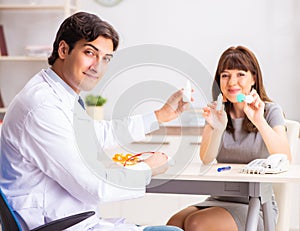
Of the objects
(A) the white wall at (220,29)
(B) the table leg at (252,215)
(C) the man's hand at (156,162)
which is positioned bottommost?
(B) the table leg at (252,215)

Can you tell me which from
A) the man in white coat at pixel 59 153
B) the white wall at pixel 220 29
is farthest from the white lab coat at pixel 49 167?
the white wall at pixel 220 29

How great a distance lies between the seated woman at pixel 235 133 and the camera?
2566 mm

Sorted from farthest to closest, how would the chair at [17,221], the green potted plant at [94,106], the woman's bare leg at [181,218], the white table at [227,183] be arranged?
the green potted plant at [94,106]
the woman's bare leg at [181,218]
the white table at [227,183]
the chair at [17,221]

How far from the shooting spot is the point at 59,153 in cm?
175

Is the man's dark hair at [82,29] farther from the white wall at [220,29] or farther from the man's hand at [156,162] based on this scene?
the white wall at [220,29]

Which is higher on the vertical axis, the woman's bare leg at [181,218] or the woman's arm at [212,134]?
the woman's arm at [212,134]

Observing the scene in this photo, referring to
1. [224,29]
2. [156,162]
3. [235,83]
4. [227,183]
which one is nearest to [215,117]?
[235,83]

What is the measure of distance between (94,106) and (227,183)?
205 centimetres

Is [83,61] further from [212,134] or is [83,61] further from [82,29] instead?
[212,134]

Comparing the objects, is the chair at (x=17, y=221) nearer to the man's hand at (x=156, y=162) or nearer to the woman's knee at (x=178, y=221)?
the man's hand at (x=156, y=162)

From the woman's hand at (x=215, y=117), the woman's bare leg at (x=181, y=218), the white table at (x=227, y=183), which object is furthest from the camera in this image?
the woman's bare leg at (x=181, y=218)

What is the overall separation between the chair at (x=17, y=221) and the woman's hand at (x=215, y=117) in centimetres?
91

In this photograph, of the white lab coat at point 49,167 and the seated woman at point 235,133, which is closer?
the white lab coat at point 49,167

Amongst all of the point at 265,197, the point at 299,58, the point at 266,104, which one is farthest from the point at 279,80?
the point at 265,197
